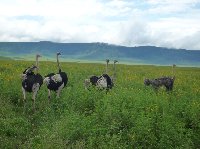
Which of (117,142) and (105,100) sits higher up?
(105,100)

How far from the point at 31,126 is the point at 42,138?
2298 millimetres

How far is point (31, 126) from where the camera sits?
15.4 m

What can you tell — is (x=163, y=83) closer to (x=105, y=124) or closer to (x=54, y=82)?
(x=54, y=82)

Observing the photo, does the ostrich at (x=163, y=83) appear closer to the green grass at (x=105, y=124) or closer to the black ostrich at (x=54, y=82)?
the green grass at (x=105, y=124)

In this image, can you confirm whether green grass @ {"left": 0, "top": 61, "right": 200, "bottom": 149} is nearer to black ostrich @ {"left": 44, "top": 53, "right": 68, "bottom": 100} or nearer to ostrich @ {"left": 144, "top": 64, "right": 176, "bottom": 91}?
black ostrich @ {"left": 44, "top": 53, "right": 68, "bottom": 100}

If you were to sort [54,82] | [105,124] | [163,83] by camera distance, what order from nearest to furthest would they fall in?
[105,124] < [54,82] < [163,83]

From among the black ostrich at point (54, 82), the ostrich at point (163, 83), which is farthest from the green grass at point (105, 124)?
the ostrich at point (163, 83)

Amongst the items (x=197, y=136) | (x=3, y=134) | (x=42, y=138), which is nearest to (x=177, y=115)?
(x=197, y=136)

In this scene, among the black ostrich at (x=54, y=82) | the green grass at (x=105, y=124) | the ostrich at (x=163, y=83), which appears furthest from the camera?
the ostrich at (x=163, y=83)

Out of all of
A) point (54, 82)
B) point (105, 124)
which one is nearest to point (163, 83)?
point (54, 82)

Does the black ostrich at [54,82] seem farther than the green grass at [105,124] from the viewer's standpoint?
Yes

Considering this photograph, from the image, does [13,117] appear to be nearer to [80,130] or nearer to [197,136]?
[80,130]

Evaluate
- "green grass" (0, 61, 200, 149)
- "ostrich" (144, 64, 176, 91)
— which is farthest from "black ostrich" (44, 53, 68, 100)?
"ostrich" (144, 64, 176, 91)

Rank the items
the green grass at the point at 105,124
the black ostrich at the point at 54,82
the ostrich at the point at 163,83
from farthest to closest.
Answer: the ostrich at the point at 163,83
the black ostrich at the point at 54,82
the green grass at the point at 105,124
